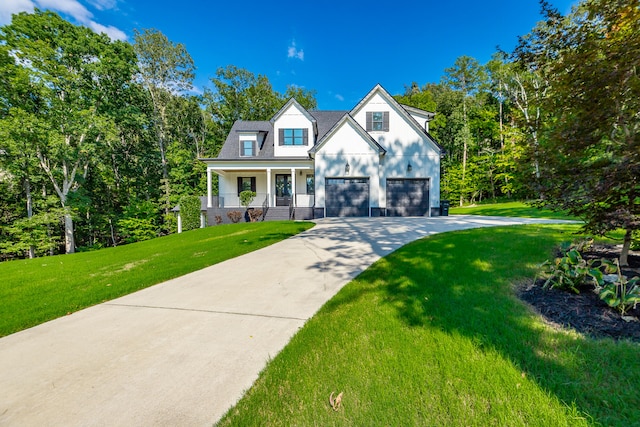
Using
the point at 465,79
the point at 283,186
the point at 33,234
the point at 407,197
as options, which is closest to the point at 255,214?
the point at 283,186

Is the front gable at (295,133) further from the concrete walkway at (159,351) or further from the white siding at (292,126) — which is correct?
the concrete walkway at (159,351)

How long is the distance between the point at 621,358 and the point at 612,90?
3.18 meters

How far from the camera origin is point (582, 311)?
278 cm

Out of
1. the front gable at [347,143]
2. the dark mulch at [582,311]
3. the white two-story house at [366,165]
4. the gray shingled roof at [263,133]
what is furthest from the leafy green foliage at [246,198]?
the dark mulch at [582,311]

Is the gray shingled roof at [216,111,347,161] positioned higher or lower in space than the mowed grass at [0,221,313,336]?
higher

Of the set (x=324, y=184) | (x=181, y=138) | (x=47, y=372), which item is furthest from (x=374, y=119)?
(x=181, y=138)

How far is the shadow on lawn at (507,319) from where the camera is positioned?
5.62 feet

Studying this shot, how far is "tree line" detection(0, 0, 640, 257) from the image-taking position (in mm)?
3371

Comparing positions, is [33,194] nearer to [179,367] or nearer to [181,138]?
[181,138]

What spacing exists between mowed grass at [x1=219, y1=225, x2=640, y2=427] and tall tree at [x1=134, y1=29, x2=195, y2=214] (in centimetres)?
2452

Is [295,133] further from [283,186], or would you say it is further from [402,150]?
[402,150]

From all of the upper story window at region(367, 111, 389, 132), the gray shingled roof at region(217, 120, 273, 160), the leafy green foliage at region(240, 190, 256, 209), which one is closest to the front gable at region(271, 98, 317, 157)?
the gray shingled roof at region(217, 120, 273, 160)

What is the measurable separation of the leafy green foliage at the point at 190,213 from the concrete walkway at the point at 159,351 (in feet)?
48.4

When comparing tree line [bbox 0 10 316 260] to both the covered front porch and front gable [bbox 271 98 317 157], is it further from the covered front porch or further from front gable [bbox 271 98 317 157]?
front gable [bbox 271 98 317 157]
